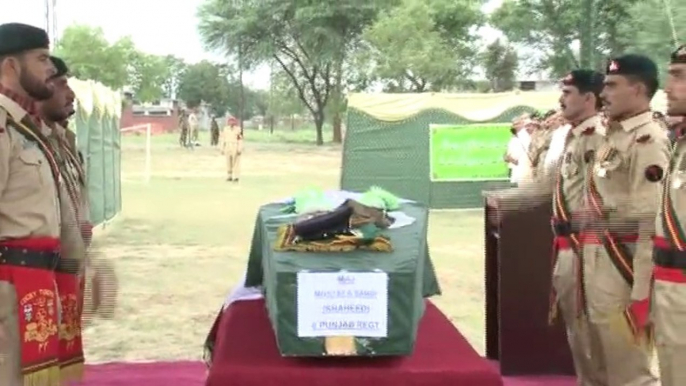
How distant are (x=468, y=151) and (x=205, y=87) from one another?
4373cm

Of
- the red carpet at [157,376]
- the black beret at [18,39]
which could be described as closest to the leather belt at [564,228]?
the red carpet at [157,376]

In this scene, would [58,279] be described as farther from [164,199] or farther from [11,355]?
[164,199]

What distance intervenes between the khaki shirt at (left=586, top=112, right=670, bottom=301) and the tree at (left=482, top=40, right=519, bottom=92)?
76.7ft

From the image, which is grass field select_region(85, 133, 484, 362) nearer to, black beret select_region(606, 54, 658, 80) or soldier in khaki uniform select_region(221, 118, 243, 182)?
soldier in khaki uniform select_region(221, 118, 243, 182)

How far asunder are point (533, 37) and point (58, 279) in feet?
58.4

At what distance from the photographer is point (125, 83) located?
46.8m

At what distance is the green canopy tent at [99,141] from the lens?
359 inches

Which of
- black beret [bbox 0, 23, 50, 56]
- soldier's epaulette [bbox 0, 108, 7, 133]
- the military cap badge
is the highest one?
black beret [bbox 0, 23, 50, 56]

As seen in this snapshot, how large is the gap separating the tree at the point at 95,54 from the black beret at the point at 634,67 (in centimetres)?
3964

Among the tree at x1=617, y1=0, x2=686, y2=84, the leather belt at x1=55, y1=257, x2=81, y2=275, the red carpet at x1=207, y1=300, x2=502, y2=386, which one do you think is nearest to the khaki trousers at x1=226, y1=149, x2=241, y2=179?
the tree at x1=617, y1=0, x2=686, y2=84

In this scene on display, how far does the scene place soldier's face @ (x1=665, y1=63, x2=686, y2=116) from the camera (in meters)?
2.78

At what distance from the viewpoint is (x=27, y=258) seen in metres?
2.69

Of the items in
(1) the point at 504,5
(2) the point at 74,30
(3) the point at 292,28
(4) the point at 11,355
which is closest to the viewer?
(4) the point at 11,355

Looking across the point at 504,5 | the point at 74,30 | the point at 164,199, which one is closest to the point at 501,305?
the point at 164,199
